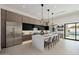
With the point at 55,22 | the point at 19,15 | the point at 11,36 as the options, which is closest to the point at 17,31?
the point at 11,36

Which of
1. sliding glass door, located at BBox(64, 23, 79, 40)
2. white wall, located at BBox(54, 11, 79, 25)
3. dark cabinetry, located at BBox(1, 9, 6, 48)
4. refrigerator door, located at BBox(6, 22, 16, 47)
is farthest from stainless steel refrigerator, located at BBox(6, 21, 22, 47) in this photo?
sliding glass door, located at BBox(64, 23, 79, 40)

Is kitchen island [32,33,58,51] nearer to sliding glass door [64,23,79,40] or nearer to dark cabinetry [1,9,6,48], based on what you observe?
dark cabinetry [1,9,6,48]

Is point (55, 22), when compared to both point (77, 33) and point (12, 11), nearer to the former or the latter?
point (77, 33)

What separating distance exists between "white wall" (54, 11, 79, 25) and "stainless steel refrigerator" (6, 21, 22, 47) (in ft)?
19.1

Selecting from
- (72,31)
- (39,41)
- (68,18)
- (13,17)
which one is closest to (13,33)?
(13,17)

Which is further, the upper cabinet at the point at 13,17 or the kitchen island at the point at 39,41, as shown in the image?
the upper cabinet at the point at 13,17

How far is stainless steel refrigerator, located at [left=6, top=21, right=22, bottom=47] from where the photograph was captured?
256 inches

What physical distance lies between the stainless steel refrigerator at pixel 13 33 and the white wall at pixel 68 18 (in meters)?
5.81

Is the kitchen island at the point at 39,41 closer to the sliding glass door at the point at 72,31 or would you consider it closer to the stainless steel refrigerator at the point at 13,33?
the stainless steel refrigerator at the point at 13,33

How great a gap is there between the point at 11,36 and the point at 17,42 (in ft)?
3.11

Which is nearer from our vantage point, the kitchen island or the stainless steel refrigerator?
the kitchen island

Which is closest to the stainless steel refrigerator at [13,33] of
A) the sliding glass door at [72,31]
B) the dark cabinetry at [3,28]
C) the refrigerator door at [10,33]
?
the refrigerator door at [10,33]

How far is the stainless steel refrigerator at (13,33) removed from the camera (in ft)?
21.4

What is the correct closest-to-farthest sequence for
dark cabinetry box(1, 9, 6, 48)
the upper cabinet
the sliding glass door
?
1. dark cabinetry box(1, 9, 6, 48)
2. the upper cabinet
3. the sliding glass door
